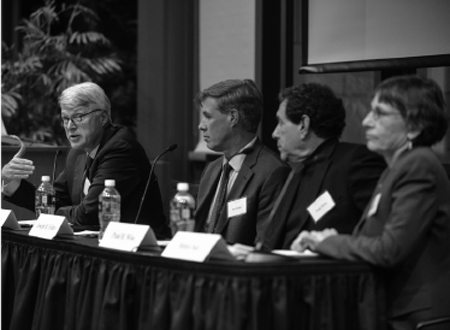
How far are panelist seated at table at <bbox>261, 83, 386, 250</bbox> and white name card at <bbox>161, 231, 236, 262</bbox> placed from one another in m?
0.48

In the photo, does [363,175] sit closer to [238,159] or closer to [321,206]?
[321,206]

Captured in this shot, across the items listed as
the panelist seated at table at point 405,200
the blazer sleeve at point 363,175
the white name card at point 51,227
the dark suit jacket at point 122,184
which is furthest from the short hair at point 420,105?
the dark suit jacket at point 122,184

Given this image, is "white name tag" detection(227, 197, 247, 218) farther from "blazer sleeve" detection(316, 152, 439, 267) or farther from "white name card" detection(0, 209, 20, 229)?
"white name card" detection(0, 209, 20, 229)

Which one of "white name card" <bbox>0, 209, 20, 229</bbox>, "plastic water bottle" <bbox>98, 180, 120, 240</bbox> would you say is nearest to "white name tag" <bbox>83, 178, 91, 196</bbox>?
"white name card" <bbox>0, 209, 20, 229</bbox>

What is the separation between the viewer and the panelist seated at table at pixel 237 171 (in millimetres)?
3414

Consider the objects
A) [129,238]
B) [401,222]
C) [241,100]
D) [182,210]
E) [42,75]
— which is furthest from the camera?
[42,75]

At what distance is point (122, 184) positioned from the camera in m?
4.06

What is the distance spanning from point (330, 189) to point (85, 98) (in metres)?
1.64

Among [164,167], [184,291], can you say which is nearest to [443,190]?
[184,291]

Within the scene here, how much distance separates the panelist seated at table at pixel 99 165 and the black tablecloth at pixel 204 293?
32.3 inches

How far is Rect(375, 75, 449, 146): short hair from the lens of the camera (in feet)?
8.55

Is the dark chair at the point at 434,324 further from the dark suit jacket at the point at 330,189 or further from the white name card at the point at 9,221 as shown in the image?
the white name card at the point at 9,221

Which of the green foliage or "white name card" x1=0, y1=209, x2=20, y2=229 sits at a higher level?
the green foliage

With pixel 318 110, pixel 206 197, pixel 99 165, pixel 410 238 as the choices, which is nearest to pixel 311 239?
pixel 410 238
